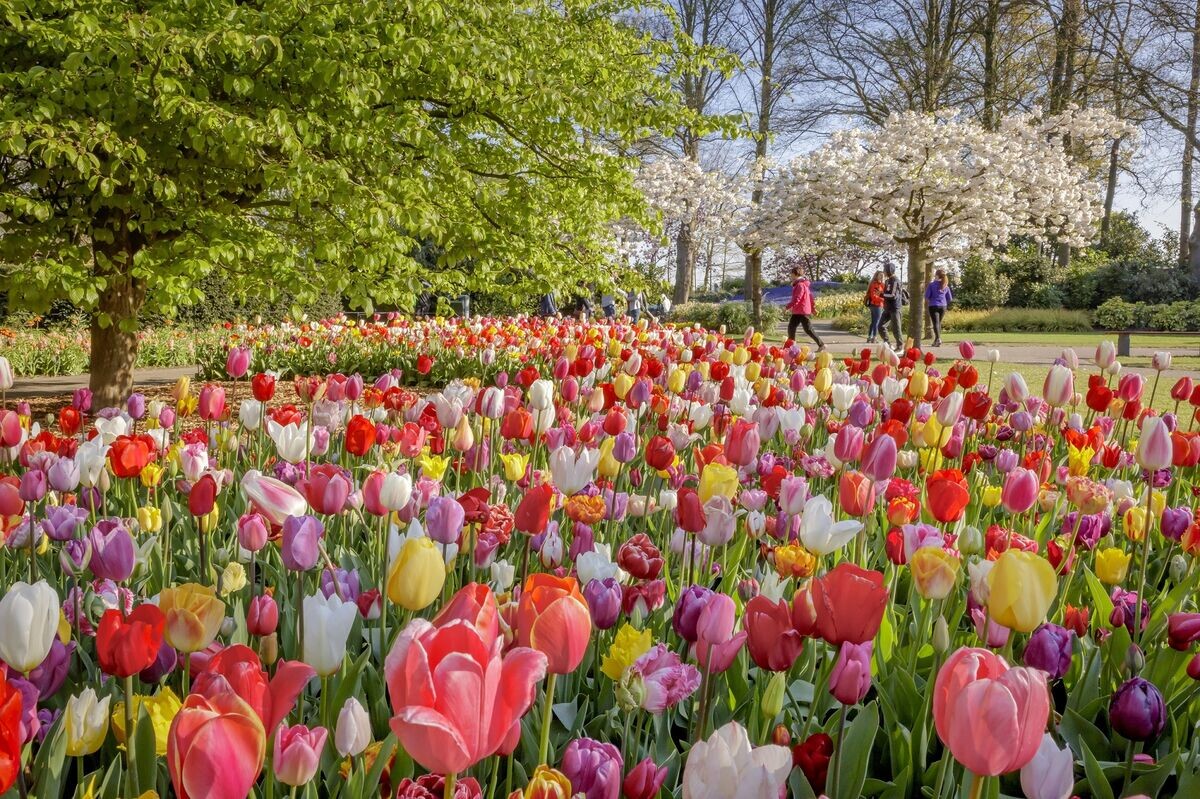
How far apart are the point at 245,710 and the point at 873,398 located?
180 inches

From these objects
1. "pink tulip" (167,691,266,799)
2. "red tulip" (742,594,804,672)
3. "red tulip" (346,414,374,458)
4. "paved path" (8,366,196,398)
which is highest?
"red tulip" (346,414,374,458)

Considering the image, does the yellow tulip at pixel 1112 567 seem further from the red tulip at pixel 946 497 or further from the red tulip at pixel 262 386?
the red tulip at pixel 262 386

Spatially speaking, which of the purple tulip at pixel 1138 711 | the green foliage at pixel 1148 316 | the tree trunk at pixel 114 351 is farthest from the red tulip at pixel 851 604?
the green foliage at pixel 1148 316

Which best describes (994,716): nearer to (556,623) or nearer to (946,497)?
(556,623)

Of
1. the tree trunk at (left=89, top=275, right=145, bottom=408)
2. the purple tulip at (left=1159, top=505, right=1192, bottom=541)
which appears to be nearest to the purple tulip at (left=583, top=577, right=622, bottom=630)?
the purple tulip at (left=1159, top=505, right=1192, bottom=541)

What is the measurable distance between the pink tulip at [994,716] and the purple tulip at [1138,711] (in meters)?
0.48

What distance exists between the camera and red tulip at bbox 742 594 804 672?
1199mm

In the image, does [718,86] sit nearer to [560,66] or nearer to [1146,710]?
[560,66]

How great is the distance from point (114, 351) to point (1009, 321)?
75.8ft

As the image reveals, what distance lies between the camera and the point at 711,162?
1574 inches

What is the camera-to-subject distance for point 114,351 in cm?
725

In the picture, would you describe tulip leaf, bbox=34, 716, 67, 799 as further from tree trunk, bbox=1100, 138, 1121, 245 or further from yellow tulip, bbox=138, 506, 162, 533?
tree trunk, bbox=1100, 138, 1121, 245

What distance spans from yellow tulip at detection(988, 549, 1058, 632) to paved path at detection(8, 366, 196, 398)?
9.25 m

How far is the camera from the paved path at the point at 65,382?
9797mm
